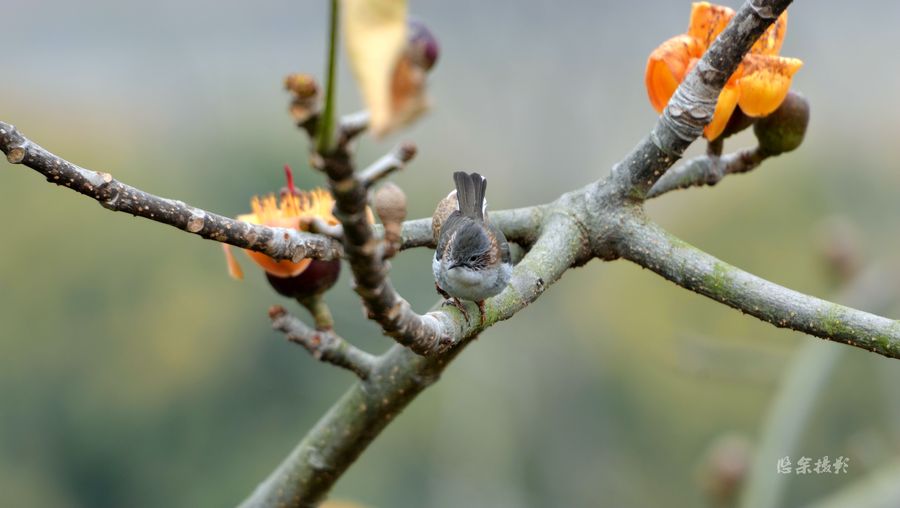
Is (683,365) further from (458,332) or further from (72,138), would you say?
(72,138)

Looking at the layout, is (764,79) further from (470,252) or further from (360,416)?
(360,416)

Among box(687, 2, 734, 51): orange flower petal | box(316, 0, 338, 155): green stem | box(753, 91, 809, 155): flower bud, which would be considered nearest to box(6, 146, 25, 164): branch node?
box(316, 0, 338, 155): green stem

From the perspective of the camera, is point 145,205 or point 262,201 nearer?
point 145,205

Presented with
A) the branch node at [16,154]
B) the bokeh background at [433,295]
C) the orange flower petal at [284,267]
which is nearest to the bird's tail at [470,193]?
the orange flower petal at [284,267]

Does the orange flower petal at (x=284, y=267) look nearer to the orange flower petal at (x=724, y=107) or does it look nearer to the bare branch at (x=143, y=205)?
the bare branch at (x=143, y=205)

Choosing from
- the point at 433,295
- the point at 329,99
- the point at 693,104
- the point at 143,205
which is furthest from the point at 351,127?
the point at 433,295

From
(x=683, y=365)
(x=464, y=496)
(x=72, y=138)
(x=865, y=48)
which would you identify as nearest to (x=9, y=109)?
(x=72, y=138)
